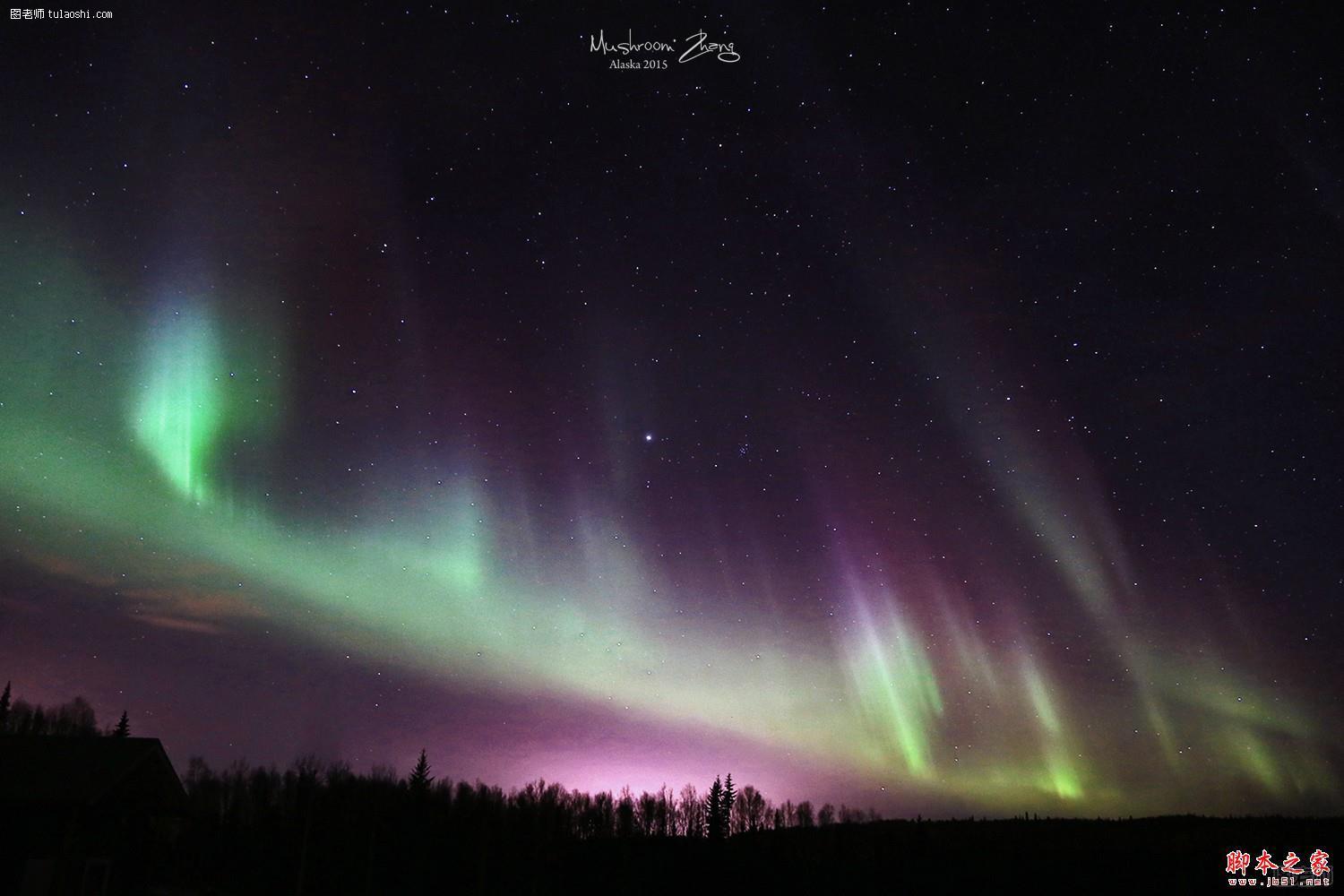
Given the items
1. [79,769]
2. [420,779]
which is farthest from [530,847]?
[79,769]

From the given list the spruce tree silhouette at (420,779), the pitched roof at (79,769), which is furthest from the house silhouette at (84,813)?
the spruce tree silhouette at (420,779)

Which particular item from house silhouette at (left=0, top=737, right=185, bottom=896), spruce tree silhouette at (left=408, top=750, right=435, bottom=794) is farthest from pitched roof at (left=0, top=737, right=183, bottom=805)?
spruce tree silhouette at (left=408, top=750, right=435, bottom=794)

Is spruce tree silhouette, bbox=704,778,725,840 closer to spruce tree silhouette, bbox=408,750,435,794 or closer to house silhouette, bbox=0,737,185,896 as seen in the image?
spruce tree silhouette, bbox=408,750,435,794

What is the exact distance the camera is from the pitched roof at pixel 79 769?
23047 millimetres

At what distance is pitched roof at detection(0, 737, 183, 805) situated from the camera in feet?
75.6

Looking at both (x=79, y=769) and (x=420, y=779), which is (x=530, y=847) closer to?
(x=420, y=779)

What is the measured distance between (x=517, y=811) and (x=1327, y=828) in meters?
92.1

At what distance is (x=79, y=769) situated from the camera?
2458cm

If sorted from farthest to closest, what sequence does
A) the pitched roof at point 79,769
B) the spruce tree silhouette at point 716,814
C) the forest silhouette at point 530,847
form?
the spruce tree silhouette at point 716,814 → the forest silhouette at point 530,847 → the pitched roof at point 79,769

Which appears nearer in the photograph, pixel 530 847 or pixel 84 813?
pixel 84 813

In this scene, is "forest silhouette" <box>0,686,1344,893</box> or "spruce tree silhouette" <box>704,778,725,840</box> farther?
"spruce tree silhouette" <box>704,778,725,840</box>

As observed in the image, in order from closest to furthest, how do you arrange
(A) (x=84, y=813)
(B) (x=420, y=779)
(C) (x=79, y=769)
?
(A) (x=84, y=813)
(C) (x=79, y=769)
(B) (x=420, y=779)

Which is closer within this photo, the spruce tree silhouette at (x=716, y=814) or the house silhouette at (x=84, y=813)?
the house silhouette at (x=84, y=813)

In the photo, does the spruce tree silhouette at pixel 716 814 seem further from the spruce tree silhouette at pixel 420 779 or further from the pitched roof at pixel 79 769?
the pitched roof at pixel 79 769
